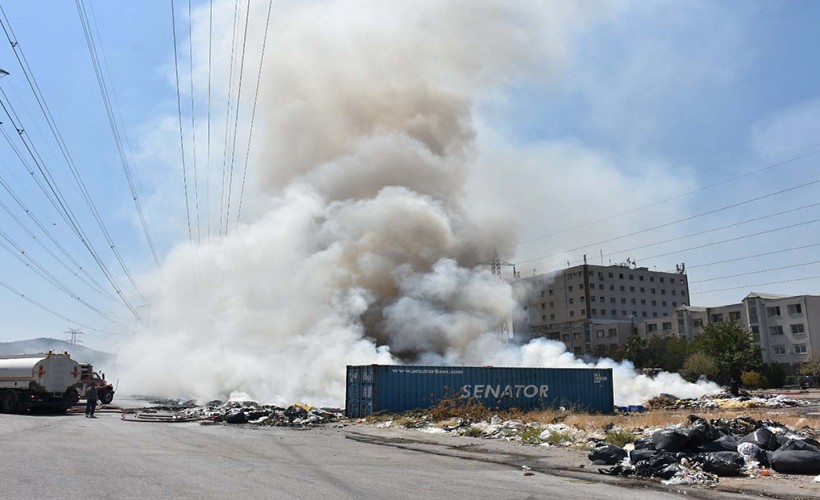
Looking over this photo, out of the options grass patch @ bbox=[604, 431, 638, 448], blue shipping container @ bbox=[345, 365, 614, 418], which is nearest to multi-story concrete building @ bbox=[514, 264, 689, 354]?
blue shipping container @ bbox=[345, 365, 614, 418]

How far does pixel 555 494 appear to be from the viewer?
32.2ft

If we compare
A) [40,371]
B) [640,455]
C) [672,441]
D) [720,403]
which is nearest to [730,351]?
[720,403]

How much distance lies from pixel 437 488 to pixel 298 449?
288 inches

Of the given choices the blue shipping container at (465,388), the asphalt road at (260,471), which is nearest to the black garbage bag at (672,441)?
the asphalt road at (260,471)

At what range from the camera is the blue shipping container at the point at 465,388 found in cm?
2908

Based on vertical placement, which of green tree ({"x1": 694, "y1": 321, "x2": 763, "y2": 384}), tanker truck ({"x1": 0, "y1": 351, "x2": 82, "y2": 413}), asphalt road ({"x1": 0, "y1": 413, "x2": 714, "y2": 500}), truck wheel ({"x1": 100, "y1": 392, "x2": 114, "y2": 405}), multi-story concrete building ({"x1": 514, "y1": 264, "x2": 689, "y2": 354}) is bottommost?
asphalt road ({"x1": 0, "y1": 413, "x2": 714, "y2": 500})

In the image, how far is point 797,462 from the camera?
11.8 metres

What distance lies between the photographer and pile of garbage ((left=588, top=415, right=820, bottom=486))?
1180 cm

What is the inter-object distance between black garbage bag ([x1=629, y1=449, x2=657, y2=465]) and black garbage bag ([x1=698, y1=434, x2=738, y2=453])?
1.47 metres

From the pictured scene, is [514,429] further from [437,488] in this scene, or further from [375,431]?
[437,488]

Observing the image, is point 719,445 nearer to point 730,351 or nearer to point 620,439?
point 620,439

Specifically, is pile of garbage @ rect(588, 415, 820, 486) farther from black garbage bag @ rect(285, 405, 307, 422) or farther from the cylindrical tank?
the cylindrical tank

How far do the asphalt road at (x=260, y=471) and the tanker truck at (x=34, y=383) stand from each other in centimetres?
1316

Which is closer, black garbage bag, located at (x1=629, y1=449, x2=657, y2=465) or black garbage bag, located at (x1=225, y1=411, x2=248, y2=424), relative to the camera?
black garbage bag, located at (x1=629, y1=449, x2=657, y2=465)
